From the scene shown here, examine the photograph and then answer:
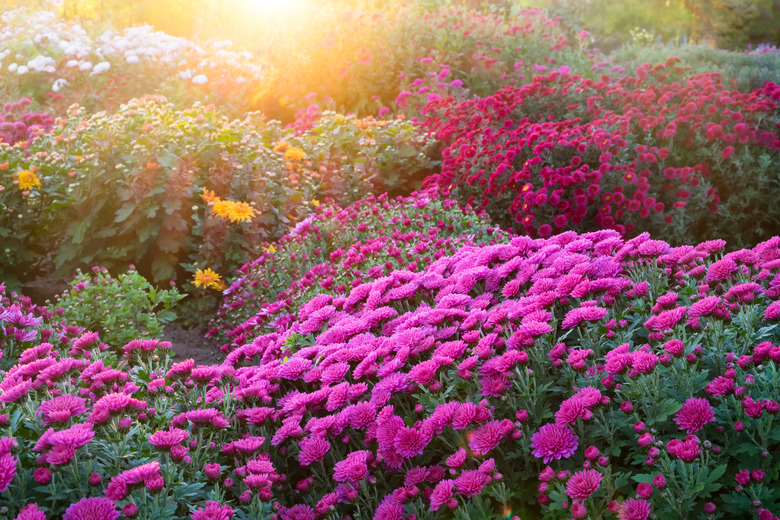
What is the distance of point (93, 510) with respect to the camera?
1.57m

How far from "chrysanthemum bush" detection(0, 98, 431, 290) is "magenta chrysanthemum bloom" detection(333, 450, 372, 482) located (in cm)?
273

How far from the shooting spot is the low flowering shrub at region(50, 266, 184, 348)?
12.1ft

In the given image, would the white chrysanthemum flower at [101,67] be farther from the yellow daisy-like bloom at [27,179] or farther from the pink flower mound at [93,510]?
the pink flower mound at [93,510]

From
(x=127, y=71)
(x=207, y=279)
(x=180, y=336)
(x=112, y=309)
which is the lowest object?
(x=180, y=336)

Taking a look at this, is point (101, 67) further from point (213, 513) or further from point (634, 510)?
point (634, 510)

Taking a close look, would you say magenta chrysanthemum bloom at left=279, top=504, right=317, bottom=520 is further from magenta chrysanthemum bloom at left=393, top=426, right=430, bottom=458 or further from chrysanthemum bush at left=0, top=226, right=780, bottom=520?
magenta chrysanthemum bloom at left=393, top=426, right=430, bottom=458

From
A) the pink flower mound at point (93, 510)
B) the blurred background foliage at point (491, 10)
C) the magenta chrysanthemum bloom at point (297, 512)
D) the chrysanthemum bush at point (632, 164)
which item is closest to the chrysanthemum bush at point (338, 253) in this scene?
the chrysanthemum bush at point (632, 164)

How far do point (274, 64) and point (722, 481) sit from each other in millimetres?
8870

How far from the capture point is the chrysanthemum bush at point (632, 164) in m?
4.75

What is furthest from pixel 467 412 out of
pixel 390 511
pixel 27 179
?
pixel 27 179

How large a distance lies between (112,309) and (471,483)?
2672 millimetres

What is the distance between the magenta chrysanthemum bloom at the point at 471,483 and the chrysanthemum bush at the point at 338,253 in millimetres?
1604

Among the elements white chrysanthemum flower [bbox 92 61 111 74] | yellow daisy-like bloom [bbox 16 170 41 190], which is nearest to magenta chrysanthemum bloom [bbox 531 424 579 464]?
yellow daisy-like bloom [bbox 16 170 41 190]

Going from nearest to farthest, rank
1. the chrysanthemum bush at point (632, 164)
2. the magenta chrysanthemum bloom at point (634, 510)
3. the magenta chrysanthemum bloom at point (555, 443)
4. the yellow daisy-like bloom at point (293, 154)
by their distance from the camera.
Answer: the magenta chrysanthemum bloom at point (634, 510) → the magenta chrysanthemum bloom at point (555, 443) → the chrysanthemum bush at point (632, 164) → the yellow daisy-like bloom at point (293, 154)
